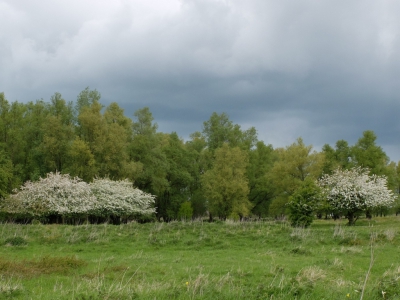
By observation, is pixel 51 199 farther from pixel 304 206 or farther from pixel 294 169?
pixel 294 169

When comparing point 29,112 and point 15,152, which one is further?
point 29,112

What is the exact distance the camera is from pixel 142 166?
5034 centimetres

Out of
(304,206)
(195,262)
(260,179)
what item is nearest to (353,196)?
(304,206)

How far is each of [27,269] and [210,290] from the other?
8.94 metres

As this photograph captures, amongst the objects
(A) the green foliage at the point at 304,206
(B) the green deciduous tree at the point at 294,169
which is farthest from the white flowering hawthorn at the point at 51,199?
(B) the green deciduous tree at the point at 294,169

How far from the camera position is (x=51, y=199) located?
3875 centimetres

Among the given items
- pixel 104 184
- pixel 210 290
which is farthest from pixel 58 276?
pixel 104 184

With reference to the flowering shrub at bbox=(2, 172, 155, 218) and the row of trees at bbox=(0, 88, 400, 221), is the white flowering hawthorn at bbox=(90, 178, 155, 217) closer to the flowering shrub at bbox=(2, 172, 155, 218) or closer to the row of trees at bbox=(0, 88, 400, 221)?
the flowering shrub at bbox=(2, 172, 155, 218)

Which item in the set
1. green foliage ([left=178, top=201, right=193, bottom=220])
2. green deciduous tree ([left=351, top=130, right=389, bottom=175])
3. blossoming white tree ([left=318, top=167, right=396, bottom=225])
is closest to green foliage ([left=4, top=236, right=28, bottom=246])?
blossoming white tree ([left=318, top=167, right=396, bottom=225])

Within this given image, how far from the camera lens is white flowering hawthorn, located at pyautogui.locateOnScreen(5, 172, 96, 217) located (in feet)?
127

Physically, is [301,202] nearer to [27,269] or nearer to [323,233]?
[323,233]

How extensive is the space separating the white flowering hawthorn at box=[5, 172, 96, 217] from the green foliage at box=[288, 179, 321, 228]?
21.7 metres

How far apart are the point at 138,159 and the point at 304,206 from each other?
28.2 m

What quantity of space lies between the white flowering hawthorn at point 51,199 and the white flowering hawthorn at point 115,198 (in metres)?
1.86
